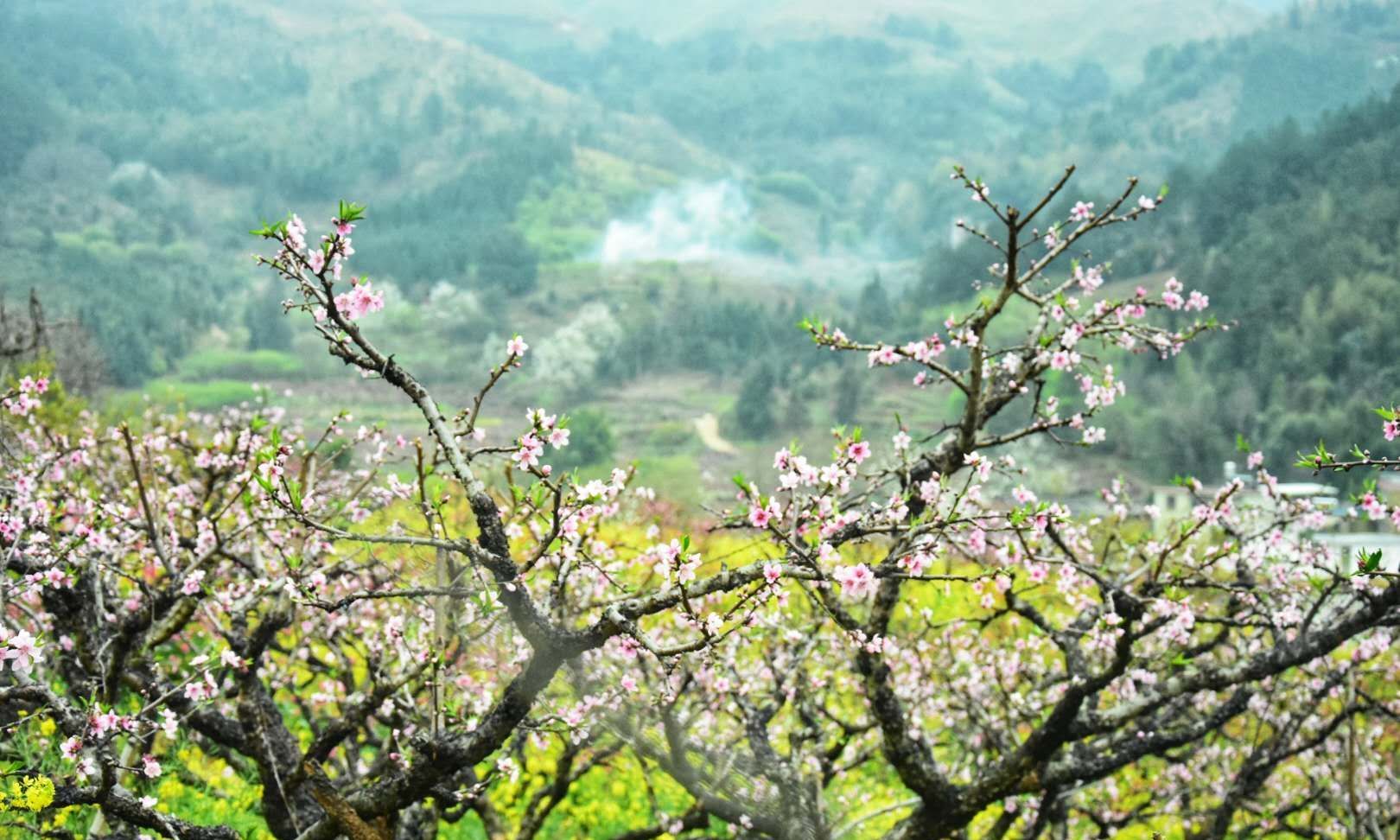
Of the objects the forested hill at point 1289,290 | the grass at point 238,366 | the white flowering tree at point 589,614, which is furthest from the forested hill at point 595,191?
the white flowering tree at point 589,614

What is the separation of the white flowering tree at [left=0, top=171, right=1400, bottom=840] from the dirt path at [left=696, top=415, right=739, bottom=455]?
192 ft

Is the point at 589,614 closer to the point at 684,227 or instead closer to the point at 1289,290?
the point at 1289,290

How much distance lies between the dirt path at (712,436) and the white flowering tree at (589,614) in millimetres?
58472

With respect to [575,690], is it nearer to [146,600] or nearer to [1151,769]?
[146,600]

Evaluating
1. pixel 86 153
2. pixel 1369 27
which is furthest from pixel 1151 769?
pixel 1369 27

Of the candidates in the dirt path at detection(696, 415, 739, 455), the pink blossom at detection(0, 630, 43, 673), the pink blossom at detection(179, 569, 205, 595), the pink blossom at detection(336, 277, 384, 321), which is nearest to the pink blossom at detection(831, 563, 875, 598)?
the pink blossom at detection(336, 277, 384, 321)

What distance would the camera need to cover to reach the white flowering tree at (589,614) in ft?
13.4

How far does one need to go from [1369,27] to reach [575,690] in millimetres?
206516

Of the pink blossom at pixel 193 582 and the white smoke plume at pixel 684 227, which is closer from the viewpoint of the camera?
the pink blossom at pixel 193 582

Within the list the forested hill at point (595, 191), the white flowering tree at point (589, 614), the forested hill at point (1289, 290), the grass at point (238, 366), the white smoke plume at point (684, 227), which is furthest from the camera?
the white smoke plume at point (684, 227)

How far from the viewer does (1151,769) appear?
1359 cm

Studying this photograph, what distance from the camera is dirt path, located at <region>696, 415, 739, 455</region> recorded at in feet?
224

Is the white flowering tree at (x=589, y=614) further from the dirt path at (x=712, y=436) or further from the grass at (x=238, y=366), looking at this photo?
the grass at (x=238, y=366)

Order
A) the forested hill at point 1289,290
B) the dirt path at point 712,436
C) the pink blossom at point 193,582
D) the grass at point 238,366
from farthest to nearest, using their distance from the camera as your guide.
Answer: the grass at point 238,366
the dirt path at point 712,436
the forested hill at point 1289,290
the pink blossom at point 193,582
